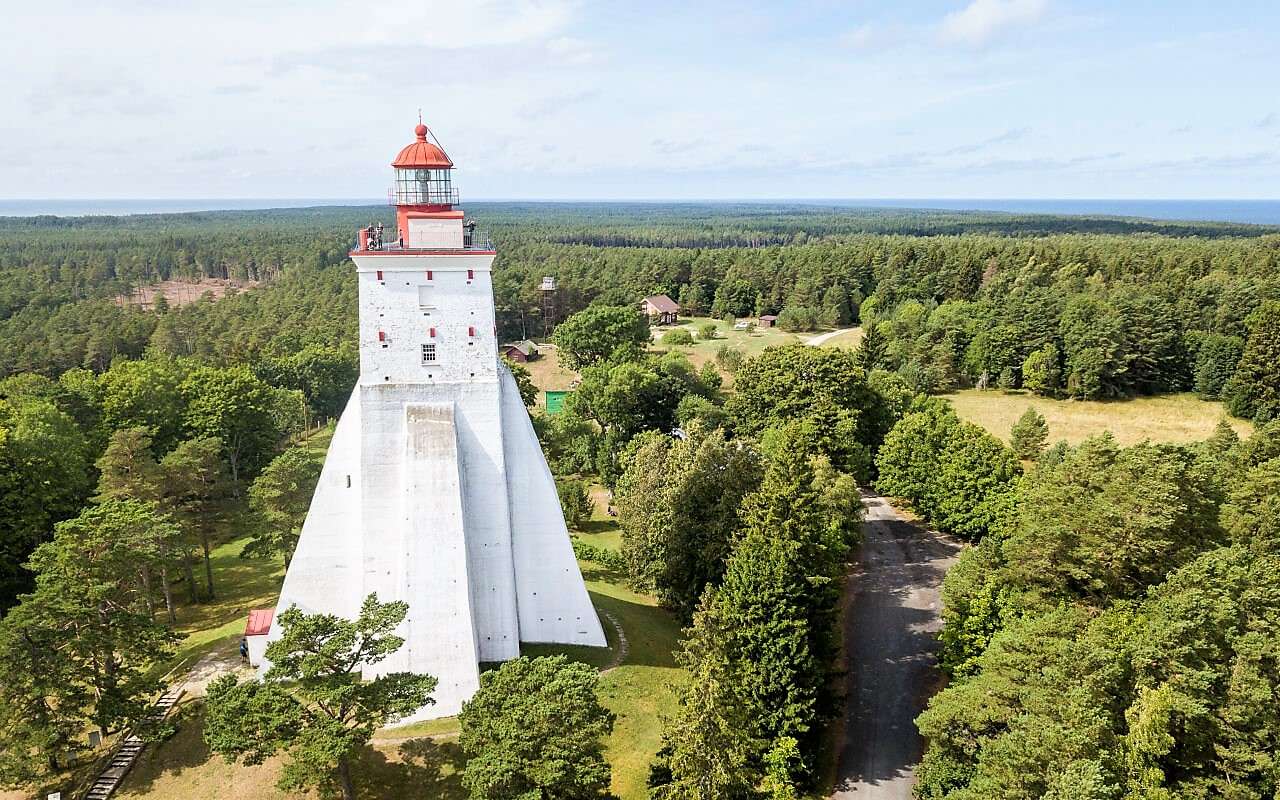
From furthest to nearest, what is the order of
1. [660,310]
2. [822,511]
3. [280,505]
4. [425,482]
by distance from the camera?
[660,310] < [822,511] < [280,505] < [425,482]

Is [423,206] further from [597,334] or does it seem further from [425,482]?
[597,334]

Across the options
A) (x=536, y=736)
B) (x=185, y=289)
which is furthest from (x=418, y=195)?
(x=185, y=289)

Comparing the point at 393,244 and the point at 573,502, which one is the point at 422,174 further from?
the point at 573,502

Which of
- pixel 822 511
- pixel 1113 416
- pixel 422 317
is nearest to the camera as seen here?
pixel 422 317

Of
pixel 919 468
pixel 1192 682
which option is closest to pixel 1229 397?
pixel 919 468

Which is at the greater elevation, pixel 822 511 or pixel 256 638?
pixel 822 511

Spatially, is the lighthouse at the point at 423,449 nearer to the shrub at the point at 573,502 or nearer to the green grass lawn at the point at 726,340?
the shrub at the point at 573,502

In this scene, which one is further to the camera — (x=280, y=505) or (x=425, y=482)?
(x=280, y=505)

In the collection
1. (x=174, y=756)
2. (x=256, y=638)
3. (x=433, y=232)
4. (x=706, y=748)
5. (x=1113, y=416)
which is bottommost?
(x=174, y=756)

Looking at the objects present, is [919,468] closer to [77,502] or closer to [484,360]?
[484,360]
